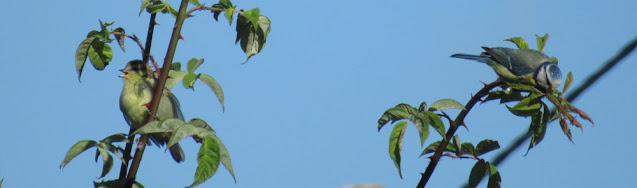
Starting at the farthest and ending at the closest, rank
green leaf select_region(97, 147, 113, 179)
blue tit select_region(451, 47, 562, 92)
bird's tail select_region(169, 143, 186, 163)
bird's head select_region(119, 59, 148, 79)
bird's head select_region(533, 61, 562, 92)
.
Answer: bird's tail select_region(169, 143, 186, 163) → bird's head select_region(119, 59, 148, 79) → bird's head select_region(533, 61, 562, 92) → blue tit select_region(451, 47, 562, 92) → green leaf select_region(97, 147, 113, 179)


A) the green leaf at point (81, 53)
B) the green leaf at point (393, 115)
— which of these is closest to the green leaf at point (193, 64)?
the green leaf at point (81, 53)

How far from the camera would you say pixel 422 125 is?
6.93 ft

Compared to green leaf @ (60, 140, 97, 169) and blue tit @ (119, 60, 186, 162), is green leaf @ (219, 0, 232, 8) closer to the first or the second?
green leaf @ (60, 140, 97, 169)

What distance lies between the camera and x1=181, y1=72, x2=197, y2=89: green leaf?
7.13 feet

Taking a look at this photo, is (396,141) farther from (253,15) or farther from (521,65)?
(521,65)

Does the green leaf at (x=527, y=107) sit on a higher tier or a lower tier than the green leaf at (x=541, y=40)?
lower

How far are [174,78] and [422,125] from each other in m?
0.87

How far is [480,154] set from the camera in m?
2.36

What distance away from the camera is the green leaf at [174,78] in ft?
7.48

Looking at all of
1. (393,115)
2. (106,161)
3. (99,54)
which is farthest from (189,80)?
(393,115)

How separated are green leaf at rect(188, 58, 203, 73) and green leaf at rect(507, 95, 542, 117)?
3.60ft

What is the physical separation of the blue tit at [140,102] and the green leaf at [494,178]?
6.95ft

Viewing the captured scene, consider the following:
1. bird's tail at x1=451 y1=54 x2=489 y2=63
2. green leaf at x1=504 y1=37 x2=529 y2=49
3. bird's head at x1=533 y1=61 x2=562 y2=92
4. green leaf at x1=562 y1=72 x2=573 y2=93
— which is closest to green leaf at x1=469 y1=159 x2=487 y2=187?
green leaf at x1=562 y1=72 x2=573 y2=93

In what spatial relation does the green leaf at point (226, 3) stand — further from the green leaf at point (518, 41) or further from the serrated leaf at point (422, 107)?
the green leaf at point (518, 41)
